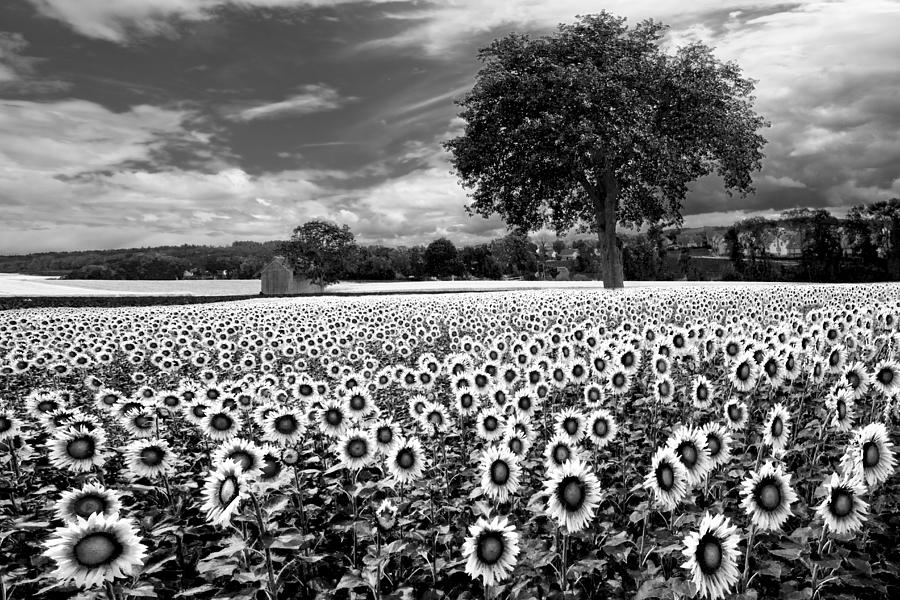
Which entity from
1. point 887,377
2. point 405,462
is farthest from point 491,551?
point 887,377

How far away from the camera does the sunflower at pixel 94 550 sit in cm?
297

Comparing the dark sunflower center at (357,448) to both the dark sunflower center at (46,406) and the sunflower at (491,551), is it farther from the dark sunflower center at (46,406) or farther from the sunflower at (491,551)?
the dark sunflower center at (46,406)

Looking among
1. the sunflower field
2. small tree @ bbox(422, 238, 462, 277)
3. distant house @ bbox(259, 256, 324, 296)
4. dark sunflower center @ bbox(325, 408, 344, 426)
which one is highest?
small tree @ bbox(422, 238, 462, 277)

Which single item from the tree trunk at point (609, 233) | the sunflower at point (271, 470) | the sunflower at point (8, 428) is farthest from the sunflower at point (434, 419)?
the tree trunk at point (609, 233)

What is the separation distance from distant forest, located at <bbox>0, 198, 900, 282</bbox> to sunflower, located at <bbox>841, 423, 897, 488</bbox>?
68.2 m

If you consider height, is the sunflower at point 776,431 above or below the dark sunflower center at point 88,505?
above

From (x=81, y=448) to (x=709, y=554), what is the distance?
4796mm

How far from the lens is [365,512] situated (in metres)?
5.00

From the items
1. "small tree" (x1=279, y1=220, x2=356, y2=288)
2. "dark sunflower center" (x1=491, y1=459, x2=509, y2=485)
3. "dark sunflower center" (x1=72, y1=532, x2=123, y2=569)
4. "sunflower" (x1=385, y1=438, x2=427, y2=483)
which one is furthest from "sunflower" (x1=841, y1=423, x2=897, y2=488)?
"small tree" (x1=279, y1=220, x2=356, y2=288)

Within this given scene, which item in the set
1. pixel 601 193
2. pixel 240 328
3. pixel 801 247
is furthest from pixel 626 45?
pixel 801 247

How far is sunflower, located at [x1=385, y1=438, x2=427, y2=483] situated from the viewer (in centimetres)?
461

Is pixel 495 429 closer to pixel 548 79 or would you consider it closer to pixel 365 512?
pixel 365 512

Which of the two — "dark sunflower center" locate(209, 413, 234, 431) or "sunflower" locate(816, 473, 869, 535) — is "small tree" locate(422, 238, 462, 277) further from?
"sunflower" locate(816, 473, 869, 535)

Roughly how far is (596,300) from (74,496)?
1773cm
